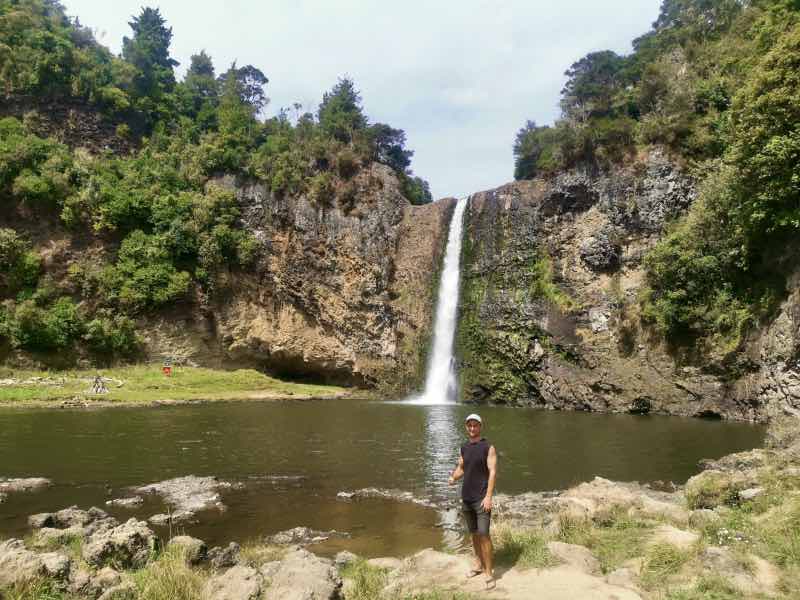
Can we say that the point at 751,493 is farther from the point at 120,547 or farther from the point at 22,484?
the point at 22,484

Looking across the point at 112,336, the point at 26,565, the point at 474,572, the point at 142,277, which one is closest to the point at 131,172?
the point at 142,277

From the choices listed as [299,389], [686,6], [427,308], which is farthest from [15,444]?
[686,6]

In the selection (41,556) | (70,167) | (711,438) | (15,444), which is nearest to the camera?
(41,556)

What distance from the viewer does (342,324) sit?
40.4 metres

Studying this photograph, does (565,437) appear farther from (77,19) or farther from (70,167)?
(77,19)

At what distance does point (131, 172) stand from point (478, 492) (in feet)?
143

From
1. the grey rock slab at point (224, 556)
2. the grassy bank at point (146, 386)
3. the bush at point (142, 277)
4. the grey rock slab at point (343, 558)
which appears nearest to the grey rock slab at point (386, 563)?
the grey rock slab at point (343, 558)

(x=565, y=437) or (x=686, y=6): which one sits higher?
(x=686, y=6)

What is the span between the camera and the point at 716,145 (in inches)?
1215

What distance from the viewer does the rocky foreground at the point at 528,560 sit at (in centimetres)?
589

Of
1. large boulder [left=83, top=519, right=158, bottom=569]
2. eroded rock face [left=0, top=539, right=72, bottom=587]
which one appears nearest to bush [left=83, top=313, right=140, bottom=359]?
large boulder [left=83, top=519, right=158, bottom=569]

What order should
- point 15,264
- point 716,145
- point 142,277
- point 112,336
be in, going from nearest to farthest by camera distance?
point 716,145, point 15,264, point 112,336, point 142,277

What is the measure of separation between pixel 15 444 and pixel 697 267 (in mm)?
28965

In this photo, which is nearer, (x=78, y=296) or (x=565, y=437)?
(x=565, y=437)
